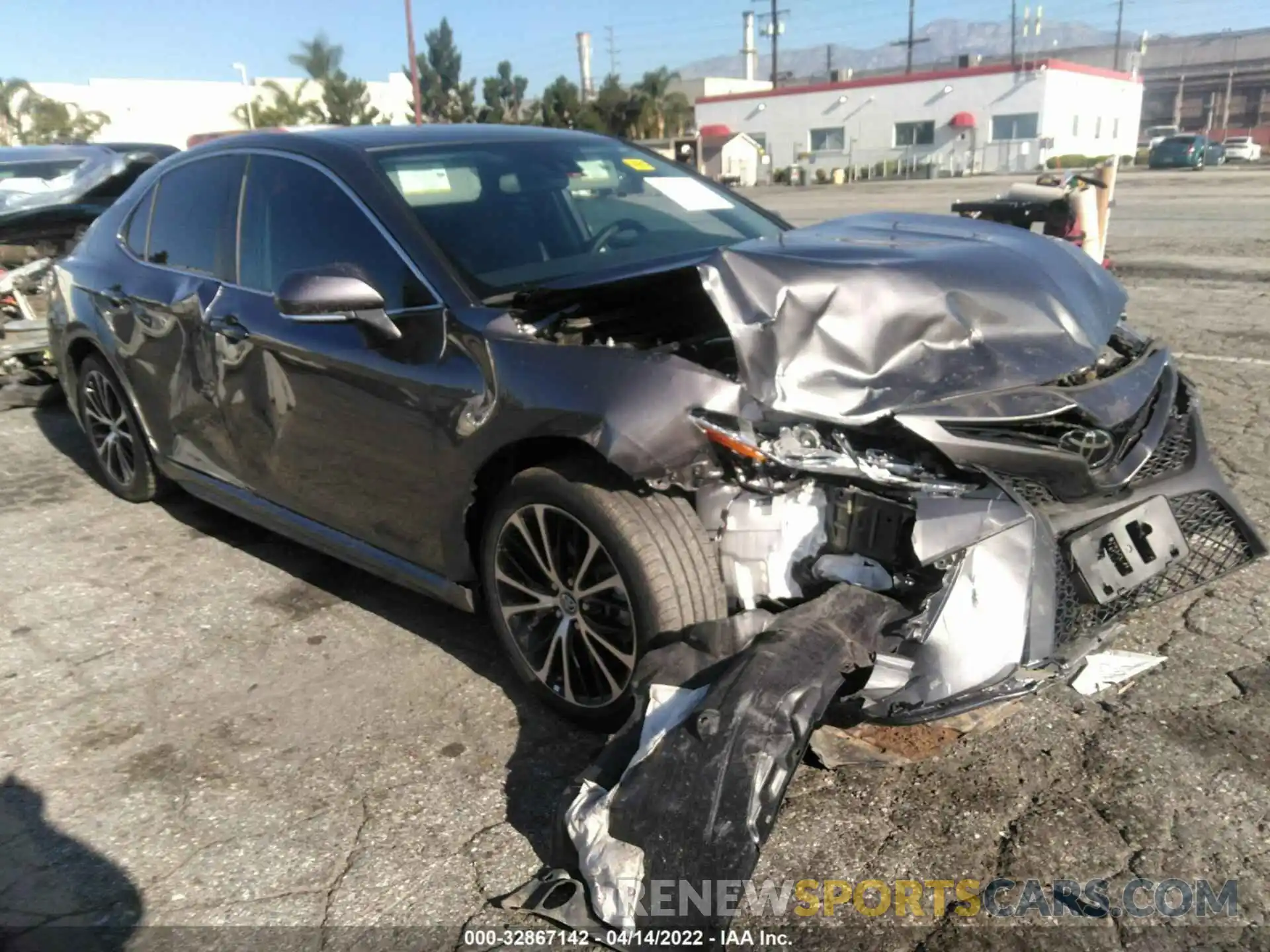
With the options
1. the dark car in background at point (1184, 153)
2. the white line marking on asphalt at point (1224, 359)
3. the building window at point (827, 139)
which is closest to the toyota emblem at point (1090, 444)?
the white line marking on asphalt at point (1224, 359)

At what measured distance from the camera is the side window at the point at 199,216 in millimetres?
3998

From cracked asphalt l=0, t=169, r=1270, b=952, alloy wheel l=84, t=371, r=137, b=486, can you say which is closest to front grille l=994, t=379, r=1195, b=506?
→ cracked asphalt l=0, t=169, r=1270, b=952

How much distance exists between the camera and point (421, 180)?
353 cm

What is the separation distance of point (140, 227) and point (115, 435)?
114cm

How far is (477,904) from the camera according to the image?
2.41m

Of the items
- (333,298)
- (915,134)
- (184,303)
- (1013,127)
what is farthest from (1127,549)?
(915,134)

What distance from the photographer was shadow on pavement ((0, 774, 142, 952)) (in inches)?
94.7

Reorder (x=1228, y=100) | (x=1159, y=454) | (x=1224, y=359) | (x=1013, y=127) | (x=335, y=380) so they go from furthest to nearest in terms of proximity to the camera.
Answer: (x=1228, y=100)
(x=1013, y=127)
(x=1224, y=359)
(x=335, y=380)
(x=1159, y=454)

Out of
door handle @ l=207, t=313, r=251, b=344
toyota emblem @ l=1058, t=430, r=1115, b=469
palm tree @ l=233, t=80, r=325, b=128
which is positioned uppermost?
palm tree @ l=233, t=80, r=325, b=128

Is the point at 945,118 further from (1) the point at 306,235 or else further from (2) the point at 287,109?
(1) the point at 306,235

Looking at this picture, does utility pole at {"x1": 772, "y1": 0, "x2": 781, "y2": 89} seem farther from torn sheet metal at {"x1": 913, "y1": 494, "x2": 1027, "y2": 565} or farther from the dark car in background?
torn sheet metal at {"x1": 913, "y1": 494, "x2": 1027, "y2": 565}

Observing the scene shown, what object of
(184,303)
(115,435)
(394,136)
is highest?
(394,136)

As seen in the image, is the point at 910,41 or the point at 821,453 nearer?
the point at 821,453

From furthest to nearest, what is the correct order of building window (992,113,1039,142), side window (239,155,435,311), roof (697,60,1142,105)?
roof (697,60,1142,105), building window (992,113,1039,142), side window (239,155,435,311)
